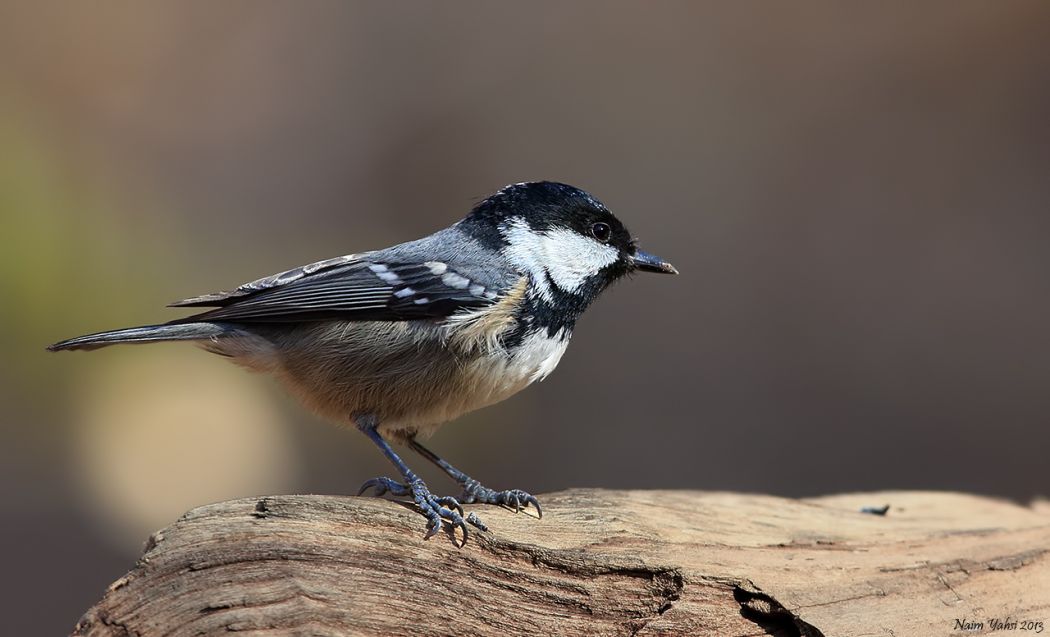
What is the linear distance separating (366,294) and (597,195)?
3.82 metres

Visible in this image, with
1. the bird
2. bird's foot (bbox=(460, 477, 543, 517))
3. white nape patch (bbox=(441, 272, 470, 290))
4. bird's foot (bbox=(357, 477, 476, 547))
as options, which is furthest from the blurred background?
bird's foot (bbox=(357, 477, 476, 547))

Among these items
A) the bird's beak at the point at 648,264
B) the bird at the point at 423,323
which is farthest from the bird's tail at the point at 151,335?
the bird's beak at the point at 648,264

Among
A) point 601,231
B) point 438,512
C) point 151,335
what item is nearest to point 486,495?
point 438,512

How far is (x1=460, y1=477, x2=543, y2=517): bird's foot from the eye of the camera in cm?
306

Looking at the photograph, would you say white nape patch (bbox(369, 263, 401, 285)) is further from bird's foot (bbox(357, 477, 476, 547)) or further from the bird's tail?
bird's foot (bbox(357, 477, 476, 547))

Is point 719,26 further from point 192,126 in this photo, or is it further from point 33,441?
point 33,441

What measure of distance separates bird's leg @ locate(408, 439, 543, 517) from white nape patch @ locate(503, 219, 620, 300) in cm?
75

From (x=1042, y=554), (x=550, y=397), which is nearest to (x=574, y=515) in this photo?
(x=1042, y=554)

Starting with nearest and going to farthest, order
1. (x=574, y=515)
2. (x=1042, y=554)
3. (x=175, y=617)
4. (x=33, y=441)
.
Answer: (x=175, y=617) < (x=574, y=515) < (x=1042, y=554) < (x=33, y=441)

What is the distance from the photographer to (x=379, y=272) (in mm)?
3365

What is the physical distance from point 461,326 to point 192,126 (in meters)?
5.08

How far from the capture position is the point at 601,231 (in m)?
3.55

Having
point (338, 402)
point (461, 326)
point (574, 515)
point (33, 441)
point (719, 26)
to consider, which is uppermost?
Result: point (719, 26)

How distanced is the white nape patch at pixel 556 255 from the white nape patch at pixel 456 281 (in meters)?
0.22
